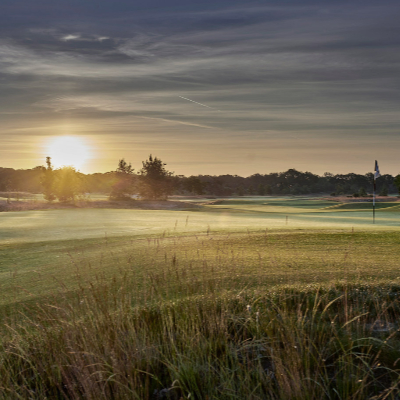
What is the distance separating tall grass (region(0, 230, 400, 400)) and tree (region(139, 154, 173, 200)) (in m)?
58.0

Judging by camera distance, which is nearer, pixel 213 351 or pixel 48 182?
pixel 213 351

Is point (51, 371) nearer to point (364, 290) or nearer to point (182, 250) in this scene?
point (364, 290)

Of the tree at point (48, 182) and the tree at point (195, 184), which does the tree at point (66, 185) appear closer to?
the tree at point (48, 182)

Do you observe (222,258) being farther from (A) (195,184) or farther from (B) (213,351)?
(A) (195,184)

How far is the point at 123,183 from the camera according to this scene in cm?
6381

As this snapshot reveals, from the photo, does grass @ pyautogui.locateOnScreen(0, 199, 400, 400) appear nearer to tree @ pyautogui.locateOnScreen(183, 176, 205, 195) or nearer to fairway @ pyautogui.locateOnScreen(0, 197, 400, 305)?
fairway @ pyautogui.locateOnScreen(0, 197, 400, 305)

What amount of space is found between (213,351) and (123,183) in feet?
197

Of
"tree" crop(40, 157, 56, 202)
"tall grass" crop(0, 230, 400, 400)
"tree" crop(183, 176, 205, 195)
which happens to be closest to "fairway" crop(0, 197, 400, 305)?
"tall grass" crop(0, 230, 400, 400)

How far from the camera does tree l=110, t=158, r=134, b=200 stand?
60719 millimetres

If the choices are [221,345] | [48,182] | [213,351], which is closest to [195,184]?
[48,182]

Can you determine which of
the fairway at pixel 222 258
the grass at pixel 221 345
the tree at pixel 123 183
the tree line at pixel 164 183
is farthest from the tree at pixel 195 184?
the grass at pixel 221 345

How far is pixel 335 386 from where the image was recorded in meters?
4.68

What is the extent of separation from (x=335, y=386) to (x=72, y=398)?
3.19m

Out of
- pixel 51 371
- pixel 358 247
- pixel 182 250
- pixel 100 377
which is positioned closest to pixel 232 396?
pixel 100 377
